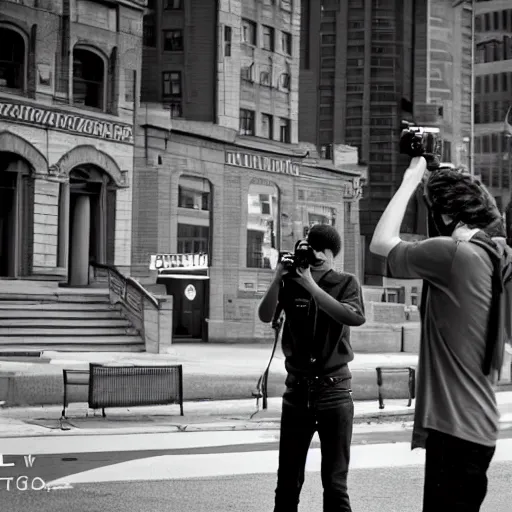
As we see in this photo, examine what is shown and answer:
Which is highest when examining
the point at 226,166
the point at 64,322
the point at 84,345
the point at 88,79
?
the point at 88,79

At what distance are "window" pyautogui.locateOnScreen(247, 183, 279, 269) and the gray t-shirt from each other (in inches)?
649

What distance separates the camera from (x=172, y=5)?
20156 millimetres

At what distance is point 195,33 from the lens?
20203mm

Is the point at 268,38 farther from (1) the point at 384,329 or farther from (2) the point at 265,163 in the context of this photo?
(1) the point at 384,329

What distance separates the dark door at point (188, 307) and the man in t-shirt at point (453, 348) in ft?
50.8

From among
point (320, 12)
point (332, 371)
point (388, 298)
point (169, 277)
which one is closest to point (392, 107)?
point (320, 12)

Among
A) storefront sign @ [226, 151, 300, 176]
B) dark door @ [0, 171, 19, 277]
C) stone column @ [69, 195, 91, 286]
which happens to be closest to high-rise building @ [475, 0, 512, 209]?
storefront sign @ [226, 151, 300, 176]

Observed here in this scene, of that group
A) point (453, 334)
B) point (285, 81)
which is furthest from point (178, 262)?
point (453, 334)

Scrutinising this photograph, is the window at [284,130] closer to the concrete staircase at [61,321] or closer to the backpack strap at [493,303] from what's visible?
the concrete staircase at [61,321]

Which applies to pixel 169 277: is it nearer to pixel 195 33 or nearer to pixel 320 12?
pixel 195 33

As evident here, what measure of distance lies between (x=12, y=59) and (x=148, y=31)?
2776mm

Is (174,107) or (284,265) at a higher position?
(174,107)

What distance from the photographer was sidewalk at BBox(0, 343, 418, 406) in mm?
14453

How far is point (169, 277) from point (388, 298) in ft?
14.5
